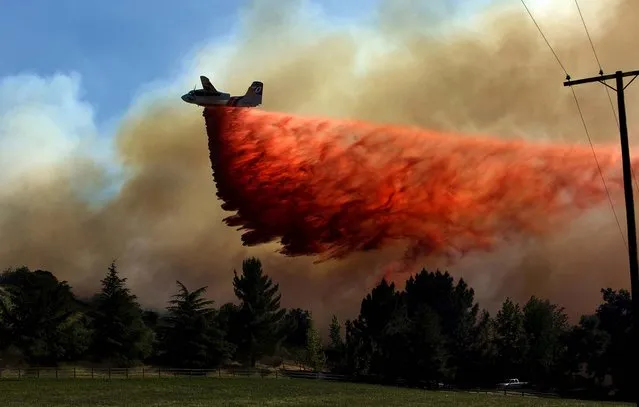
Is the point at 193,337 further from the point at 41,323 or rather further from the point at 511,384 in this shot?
the point at 511,384

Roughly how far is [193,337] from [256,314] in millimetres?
19786

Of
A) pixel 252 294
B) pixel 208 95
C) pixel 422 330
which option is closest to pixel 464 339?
pixel 422 330

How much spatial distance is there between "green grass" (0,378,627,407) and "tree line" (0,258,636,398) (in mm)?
20013

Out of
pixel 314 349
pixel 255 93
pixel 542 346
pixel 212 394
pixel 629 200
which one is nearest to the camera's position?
pixel 629 200

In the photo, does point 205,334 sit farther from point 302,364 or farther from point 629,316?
point 629,316

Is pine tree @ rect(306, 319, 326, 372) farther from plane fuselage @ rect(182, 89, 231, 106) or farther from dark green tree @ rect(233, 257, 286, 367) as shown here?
plane fuselage @ rect(182, 89, 231, 106)


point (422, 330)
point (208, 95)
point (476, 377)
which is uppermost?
point (208, 95)

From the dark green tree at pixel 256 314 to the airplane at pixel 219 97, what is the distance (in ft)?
164

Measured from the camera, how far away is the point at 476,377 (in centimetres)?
10581

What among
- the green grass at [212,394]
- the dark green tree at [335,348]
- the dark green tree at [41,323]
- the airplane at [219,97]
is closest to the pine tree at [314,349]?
the dark green tree at [335,348]

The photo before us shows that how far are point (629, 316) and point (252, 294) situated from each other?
62.2 m

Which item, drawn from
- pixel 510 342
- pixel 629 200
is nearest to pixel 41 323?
pixel 510 342

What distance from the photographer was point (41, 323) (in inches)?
3880

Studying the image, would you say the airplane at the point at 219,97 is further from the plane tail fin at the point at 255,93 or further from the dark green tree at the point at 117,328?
the dark green tree at the point at 117,328
